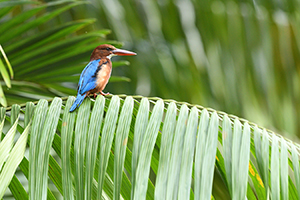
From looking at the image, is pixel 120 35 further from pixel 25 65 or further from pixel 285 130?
pixel 285 130

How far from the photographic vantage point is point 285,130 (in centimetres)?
263

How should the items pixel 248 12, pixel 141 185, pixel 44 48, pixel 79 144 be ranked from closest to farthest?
1. pixel 141 185
2. pixel 79 144
3. pixel 44 48
4. pixel 248 12

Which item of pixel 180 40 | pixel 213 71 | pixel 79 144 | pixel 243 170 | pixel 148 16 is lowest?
pixel 243 170

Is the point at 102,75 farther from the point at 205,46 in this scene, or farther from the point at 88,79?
the point at 205,46

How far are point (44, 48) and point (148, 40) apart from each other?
1.00 m

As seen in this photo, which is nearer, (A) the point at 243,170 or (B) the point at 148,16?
(A) the point at 243,170

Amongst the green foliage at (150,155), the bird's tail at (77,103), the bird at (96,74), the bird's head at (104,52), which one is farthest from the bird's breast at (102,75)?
the green foliage at (150,155)

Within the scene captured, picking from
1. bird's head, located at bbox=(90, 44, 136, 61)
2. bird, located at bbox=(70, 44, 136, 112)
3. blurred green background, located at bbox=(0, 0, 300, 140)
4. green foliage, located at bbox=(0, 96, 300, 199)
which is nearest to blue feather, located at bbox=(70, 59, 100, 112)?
bird, located at bbox=(70, 44, 136, 112)

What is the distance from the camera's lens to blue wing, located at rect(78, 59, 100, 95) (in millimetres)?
1476

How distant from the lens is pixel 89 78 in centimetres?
161

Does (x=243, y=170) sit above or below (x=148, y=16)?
below

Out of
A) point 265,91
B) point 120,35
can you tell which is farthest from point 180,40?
point 265,91

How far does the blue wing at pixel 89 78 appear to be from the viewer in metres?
1.48

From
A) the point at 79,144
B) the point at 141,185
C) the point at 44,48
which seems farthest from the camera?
the point at 44,48
